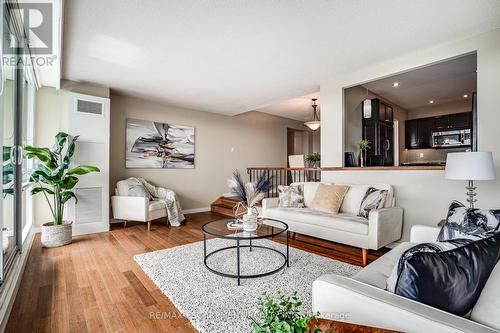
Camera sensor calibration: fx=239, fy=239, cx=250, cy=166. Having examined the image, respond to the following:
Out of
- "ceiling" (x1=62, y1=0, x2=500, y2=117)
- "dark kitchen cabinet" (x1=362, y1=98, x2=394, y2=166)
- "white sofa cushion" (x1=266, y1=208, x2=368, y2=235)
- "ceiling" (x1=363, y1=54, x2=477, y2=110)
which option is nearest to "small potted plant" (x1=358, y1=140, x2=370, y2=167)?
"dark kitchen cabinet" (x1=362, y1=98, x2=394, y2=166)

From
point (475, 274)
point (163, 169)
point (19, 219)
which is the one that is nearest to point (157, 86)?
point (163, 169)

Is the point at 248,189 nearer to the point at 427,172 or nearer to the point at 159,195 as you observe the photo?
the point at 427,172

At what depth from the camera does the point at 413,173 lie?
3182 millimetres

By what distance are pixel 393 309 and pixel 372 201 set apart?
238 cm

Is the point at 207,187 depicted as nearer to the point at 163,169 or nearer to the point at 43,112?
the point at 163,169

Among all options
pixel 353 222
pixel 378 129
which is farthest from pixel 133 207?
pixel 378 129

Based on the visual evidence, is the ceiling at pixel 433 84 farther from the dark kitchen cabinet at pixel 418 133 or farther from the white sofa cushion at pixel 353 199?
the white sofa cushion at pixel 353 199

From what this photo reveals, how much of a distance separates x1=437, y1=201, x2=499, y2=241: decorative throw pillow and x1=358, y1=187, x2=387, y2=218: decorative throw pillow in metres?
1.32

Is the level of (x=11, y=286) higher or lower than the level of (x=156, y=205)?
lower

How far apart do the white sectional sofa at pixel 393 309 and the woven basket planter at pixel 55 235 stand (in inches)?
144

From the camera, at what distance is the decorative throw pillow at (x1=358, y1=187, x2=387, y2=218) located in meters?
2.95

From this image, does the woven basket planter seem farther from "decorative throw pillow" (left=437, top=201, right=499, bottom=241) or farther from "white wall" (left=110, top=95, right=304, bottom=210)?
"decorative throw pillow" (left=437, top=201, right=499, bottom=241)

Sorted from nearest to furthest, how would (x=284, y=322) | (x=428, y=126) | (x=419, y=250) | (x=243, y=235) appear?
(x=284, y=322) → (x=419, y=250) → (x=243, y=235) → (x=428, y=126)

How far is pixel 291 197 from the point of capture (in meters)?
3.81
